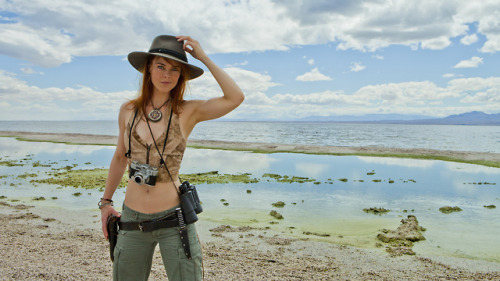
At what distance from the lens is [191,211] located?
2.61 metres

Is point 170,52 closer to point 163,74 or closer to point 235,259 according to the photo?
point 163,74

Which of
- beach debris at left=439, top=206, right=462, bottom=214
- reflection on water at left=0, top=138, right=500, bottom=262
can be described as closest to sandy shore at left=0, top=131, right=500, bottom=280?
reflection on water at left=0, top=138, right=500, bottom=262

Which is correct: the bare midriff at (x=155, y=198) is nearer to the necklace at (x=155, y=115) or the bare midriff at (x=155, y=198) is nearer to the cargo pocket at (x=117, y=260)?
the cargo pocket at (x=117, y=260)

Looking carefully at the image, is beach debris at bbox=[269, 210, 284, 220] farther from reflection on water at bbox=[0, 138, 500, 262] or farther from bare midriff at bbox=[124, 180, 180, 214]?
bare midriff at bbox=[124, 180, 180, 214]

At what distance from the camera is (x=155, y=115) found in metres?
2.71

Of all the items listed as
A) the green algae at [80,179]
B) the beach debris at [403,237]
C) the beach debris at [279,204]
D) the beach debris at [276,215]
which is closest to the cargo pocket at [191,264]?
the beach debris at [403,237]

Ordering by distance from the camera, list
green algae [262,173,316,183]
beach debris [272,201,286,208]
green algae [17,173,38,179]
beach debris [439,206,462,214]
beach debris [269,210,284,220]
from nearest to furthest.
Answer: beach debris [269,210,284,220]
beach debris [439,206,462,214]
beach debris [272,201,286,208]
green algae [262,173,316,183]
green algae [17,173,38,179]

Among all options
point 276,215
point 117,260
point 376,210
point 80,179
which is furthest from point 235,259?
point 80,179

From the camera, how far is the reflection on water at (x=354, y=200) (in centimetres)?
932

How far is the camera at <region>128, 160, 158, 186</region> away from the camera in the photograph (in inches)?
101

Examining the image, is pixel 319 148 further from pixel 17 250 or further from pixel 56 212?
pixel 17 250

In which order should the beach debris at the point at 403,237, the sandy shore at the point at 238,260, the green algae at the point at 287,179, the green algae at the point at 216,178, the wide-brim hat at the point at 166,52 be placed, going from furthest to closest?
the green algae at the point at 287,179 < the green algae at the point at 216,178 < the beach debris at the point at 403,237 < the sandy shore at the point at 238,260 < the wide-brim hat at the point at 166,52

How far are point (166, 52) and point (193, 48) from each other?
0.20 m

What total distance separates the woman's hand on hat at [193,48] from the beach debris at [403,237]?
6696mm
